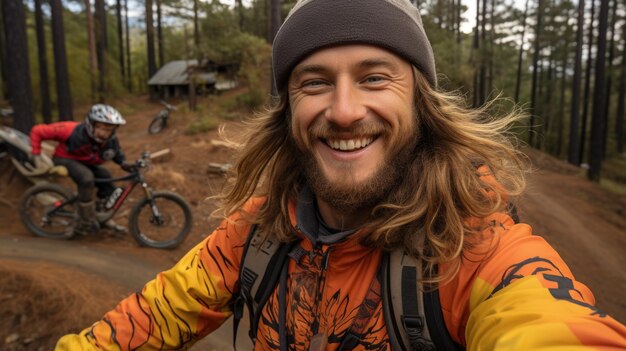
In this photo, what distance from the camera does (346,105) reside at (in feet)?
5.61

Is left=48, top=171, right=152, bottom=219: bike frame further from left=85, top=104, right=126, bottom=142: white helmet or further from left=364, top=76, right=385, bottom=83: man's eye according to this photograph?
left=364, top=76, right=385, bottom=83: man's eye

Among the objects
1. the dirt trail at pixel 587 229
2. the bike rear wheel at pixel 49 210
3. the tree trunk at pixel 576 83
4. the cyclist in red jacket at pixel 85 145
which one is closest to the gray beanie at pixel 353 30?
the dirt trail at pixel 587 229

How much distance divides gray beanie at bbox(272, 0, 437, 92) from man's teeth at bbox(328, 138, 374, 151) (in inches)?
17.3

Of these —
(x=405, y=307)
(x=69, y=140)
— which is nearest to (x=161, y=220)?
(x=69, y=140)

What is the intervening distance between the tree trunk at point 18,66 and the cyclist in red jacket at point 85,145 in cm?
447

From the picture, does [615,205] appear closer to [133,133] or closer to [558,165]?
[558,165]

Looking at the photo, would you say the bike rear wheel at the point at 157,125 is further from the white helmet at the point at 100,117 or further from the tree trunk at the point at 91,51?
the white helmet at the point at 100,117

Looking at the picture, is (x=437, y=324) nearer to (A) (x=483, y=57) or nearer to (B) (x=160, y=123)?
(B) (x=160, y=123)

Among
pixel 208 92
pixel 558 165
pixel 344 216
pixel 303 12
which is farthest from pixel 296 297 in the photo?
pixel 208 92

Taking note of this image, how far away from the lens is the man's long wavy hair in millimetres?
1616

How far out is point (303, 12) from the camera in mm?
1930

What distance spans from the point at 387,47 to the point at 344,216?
80 cm

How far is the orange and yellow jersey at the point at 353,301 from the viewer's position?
1151 millimetres

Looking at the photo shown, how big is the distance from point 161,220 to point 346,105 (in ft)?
20.2
